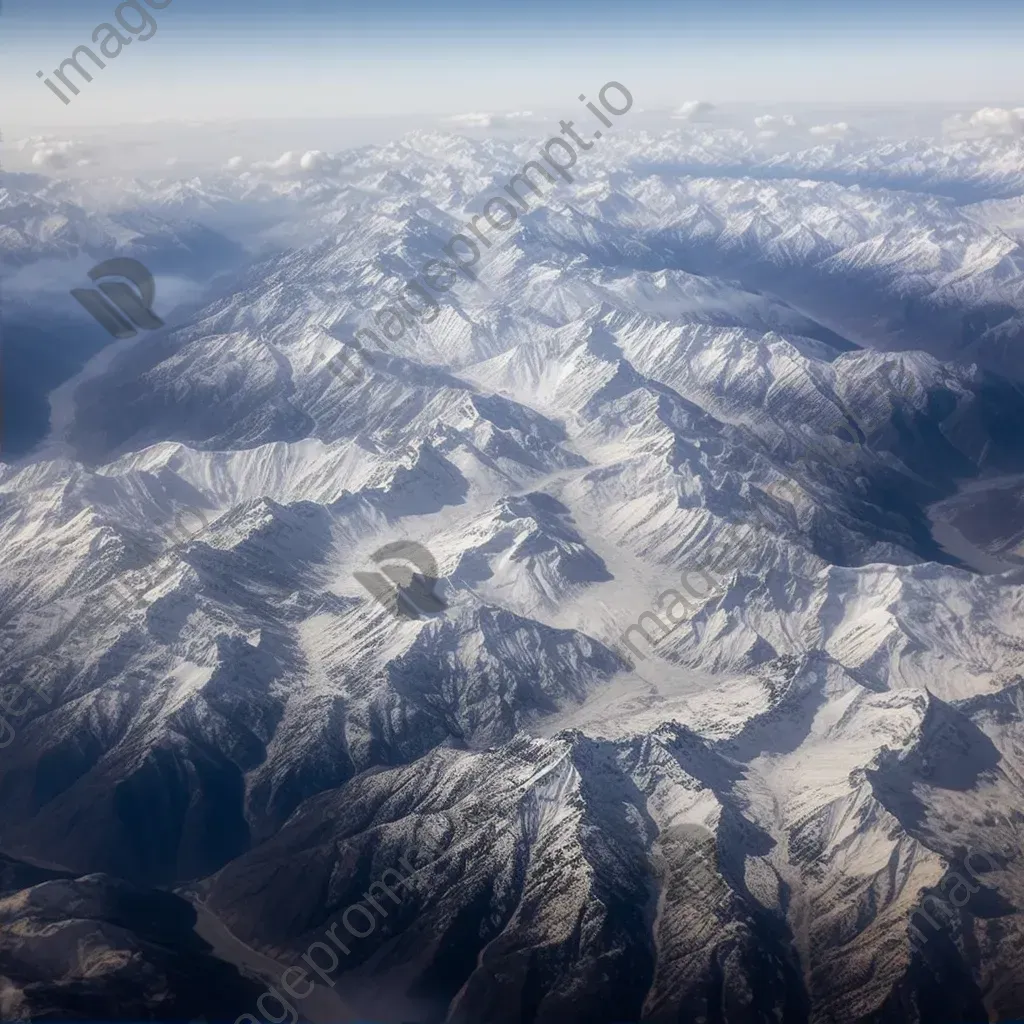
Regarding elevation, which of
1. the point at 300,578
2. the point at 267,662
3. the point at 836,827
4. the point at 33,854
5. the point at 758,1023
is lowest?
the point at 758,1023

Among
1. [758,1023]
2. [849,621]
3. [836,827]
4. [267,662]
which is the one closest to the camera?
[758,1023]

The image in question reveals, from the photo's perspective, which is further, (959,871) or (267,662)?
(267,662)

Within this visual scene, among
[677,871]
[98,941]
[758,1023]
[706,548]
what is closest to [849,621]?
[706,548]

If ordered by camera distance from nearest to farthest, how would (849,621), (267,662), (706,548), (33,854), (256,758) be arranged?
(33,854) < (256,758) < (267,662) < (849,621) < (706,548)

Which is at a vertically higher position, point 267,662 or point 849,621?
point 267,662

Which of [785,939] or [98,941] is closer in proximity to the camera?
[98,941]

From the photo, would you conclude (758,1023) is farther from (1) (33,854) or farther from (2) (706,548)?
(2) (706,548)

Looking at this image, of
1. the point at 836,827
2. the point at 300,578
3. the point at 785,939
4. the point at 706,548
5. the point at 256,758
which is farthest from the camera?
the point at 706,548

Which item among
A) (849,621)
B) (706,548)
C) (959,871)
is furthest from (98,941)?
(706,548)

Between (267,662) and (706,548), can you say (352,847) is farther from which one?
Answer: (706,548)
